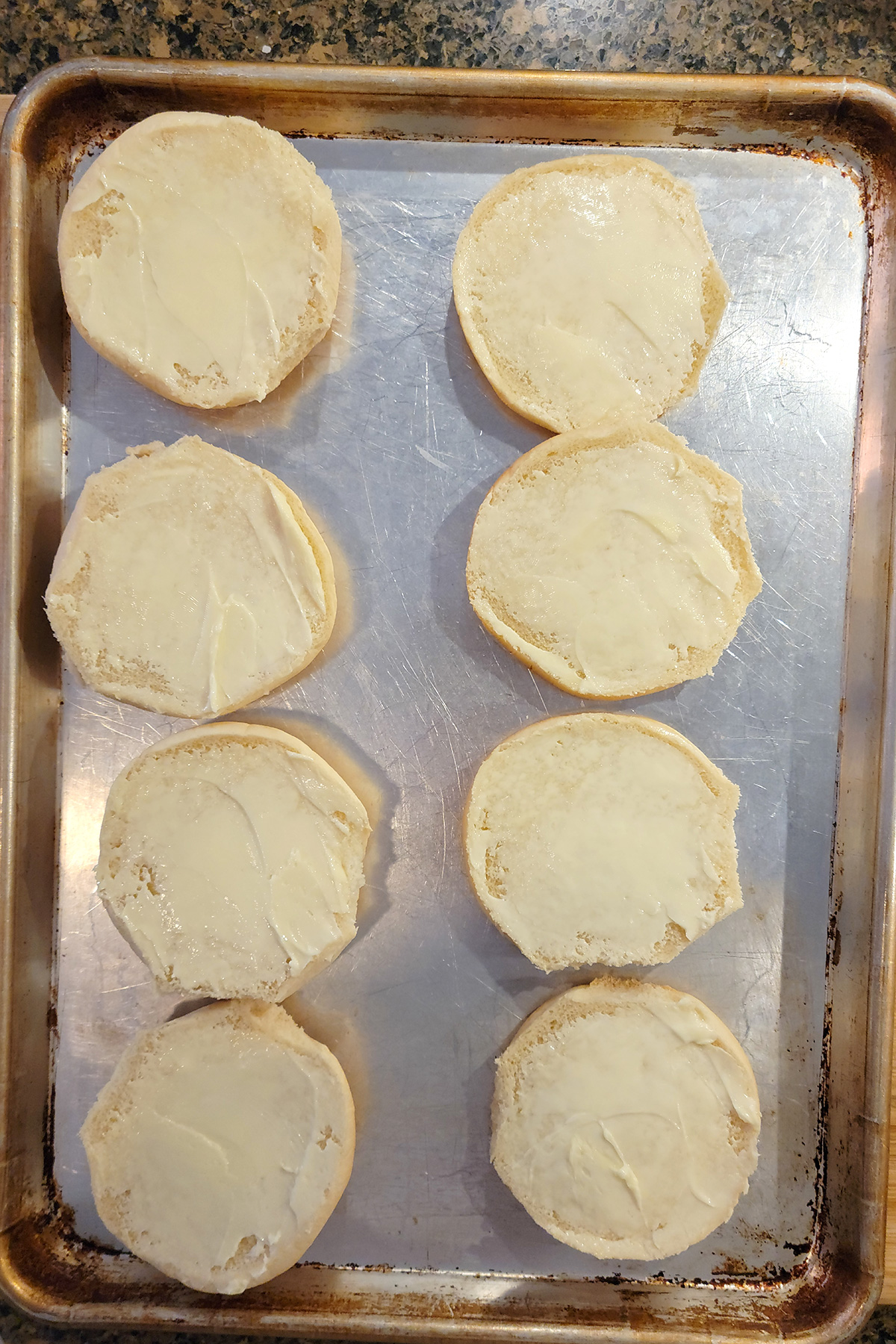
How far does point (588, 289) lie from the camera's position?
2.05 metres

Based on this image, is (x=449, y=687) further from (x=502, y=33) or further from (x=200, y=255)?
(x=502, y=33)

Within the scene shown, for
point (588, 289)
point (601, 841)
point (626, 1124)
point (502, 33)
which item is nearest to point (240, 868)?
point (601, 841)

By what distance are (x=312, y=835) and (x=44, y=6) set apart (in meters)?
2.37

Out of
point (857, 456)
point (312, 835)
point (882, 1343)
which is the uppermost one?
point (857, 456)

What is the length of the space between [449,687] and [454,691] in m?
0.02

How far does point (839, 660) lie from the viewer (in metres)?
2.21

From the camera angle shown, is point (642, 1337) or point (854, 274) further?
point (854, 274)

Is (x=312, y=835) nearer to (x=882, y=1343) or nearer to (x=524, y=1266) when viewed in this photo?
(x=524, y=1266)

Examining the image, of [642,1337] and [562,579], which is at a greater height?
[562,579]

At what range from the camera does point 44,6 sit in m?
2.20

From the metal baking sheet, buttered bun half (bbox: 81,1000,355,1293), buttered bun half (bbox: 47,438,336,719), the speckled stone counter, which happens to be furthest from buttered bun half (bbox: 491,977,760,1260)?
the speckled stone counter

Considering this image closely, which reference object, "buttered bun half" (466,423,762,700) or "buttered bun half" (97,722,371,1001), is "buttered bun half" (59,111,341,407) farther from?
"buttered bun half" (97,722,371,1001)

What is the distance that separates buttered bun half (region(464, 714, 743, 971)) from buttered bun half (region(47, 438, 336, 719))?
2.08ft

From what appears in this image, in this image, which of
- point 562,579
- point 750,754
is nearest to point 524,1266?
point 750,754
